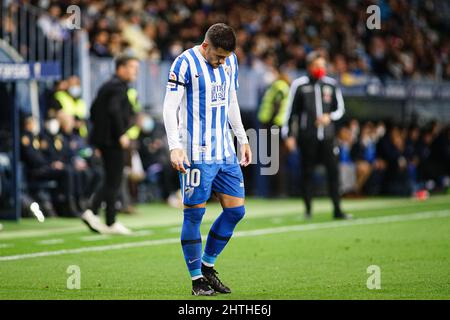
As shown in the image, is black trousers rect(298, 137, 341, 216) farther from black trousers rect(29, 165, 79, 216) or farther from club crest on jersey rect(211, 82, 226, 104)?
club crest on jersey rect(211, 82, 226, 104)

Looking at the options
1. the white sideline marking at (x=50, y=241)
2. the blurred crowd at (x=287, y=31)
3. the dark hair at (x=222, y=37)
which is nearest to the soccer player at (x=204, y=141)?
the dark hair at (x=222, y=37)

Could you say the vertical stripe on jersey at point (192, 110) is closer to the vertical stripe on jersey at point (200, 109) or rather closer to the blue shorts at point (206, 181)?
the vertical stripe on jersey at point (200, 109)

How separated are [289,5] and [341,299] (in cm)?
2166

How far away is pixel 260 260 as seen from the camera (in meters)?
11.0

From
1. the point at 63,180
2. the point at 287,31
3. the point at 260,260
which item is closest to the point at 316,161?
the point at 63,180

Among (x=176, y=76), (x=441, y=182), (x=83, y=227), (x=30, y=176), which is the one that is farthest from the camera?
(x=441, y=182)

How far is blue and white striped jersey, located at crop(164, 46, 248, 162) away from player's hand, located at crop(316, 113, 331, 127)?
719 centimetres

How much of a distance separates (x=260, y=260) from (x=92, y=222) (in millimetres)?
3428

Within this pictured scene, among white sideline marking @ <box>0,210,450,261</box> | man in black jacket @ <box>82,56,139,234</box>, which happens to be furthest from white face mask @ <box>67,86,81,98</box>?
white sideline marking @ <box>0,210,450,261</box>

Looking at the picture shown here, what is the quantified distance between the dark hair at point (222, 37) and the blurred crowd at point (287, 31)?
34.2 ft

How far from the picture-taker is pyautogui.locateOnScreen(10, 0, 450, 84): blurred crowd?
21598mm

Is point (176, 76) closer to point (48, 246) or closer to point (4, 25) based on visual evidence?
point (48, 246)

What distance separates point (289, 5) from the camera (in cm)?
2917
